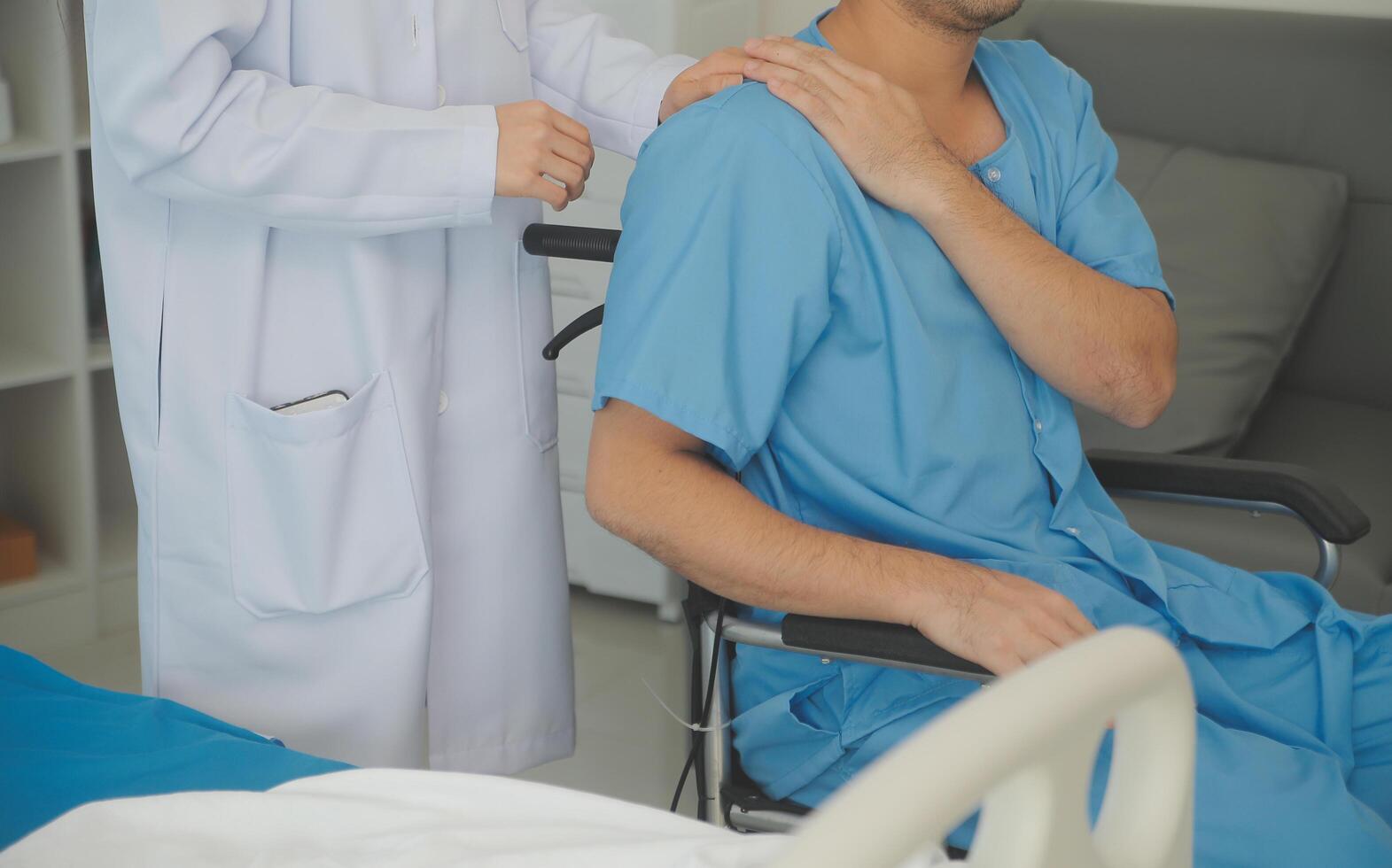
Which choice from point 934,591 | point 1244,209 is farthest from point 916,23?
point 1244,209

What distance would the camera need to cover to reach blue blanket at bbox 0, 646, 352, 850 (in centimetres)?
101

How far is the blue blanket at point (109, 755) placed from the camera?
1.01m

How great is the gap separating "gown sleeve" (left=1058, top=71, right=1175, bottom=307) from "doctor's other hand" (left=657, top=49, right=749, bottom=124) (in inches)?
15.6

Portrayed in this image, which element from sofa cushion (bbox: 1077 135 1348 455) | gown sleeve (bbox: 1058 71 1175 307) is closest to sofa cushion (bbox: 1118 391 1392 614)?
sofa cushion (bbox: 1077 135 1348 455)

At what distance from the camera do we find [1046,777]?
1.58ft

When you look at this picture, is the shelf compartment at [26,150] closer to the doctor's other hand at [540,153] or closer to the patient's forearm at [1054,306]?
the doctor's other hand at [540,153]

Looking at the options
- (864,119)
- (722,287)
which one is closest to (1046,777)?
(722,287)

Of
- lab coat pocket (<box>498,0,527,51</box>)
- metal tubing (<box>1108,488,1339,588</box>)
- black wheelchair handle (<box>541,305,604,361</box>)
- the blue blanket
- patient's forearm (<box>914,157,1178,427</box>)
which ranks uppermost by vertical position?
lab coat pocket (<box>498,0,527,51</box>)

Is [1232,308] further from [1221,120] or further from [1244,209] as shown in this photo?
[1221,120]

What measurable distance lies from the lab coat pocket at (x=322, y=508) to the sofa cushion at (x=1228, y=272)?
1.24 m

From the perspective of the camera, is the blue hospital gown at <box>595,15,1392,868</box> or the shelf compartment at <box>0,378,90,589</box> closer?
the blue hospital gown at <box>595,15,1392,868</box>

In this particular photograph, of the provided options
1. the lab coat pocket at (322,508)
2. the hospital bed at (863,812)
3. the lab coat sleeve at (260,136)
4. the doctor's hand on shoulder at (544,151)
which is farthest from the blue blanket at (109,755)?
the doctor's hand on shoulder at (544,151)

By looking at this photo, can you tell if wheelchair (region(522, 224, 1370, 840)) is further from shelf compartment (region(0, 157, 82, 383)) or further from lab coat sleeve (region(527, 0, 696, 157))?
shelf compartment (region(0, 157, 82, 383))

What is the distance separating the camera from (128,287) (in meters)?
1.34
